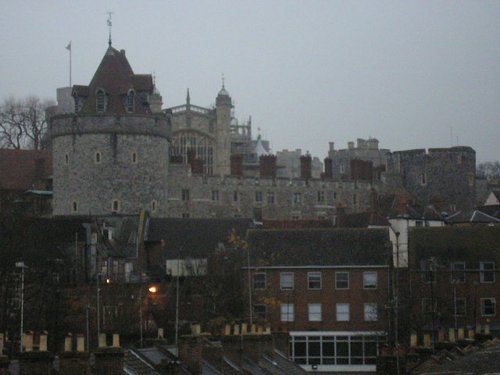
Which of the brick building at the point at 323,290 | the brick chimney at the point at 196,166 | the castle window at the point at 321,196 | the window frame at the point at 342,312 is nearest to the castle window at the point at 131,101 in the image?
the brick chimney at the point at 196,166

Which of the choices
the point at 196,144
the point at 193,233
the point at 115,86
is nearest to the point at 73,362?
the point at 193,233

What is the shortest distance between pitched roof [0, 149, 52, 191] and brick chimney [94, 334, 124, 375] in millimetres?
65802

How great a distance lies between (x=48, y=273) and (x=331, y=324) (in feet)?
42.9

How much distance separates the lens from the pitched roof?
92.2 m

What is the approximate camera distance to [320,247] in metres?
68.1

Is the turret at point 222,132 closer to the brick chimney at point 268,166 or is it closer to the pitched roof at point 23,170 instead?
A: the brick chimney at point 268,166

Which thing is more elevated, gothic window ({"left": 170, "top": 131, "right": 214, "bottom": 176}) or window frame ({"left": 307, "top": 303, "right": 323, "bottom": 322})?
gothic window ({"left": 170, "top": 131, "right": 214, "bottom": 176})

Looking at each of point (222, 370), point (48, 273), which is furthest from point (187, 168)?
point (222, 370)

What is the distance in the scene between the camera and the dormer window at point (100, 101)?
277 feet

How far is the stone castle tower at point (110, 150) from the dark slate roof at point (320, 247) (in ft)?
49.6

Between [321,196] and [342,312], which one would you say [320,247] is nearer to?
[342,312]

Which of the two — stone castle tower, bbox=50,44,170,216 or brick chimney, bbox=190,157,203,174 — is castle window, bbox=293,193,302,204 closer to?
brick chimney, bbox=190,157,203,174

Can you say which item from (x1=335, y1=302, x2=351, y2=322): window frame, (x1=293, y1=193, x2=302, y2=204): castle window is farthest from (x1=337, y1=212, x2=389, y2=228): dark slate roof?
(x1=335, y1=302, x2=351, y2=322): window frame

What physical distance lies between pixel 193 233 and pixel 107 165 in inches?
291
